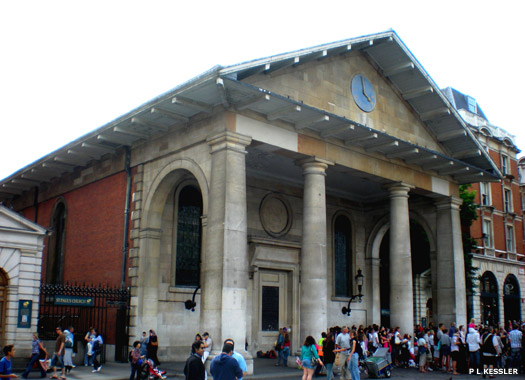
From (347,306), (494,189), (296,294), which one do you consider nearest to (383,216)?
(347,306)

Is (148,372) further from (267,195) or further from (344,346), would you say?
(267,195)

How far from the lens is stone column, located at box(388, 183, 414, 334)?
2081 cm

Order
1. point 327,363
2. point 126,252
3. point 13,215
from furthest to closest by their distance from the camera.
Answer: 1. point 126,252
2. point 13,215
3. point 327,363

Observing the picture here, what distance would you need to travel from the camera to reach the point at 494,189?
43.0m

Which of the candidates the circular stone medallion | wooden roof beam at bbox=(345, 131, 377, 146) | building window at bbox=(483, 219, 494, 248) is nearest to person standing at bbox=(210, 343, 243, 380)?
wooden roof beam at bbox=(345, 131, 377, 146)

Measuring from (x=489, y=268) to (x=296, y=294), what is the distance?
2217 centimetres

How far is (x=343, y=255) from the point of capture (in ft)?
89.0

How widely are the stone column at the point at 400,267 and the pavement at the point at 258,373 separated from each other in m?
1.81

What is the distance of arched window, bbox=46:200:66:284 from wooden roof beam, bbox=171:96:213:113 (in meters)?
10.8

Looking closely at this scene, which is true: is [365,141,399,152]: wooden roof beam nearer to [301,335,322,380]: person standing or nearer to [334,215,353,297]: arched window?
[334,215,353,297]: arched window

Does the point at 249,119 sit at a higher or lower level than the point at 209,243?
higher

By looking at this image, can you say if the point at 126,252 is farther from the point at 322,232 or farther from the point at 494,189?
the point at 494,189

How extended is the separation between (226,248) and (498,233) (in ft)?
106

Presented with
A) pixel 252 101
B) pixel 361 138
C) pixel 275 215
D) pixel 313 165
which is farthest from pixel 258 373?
pixel 275 215
